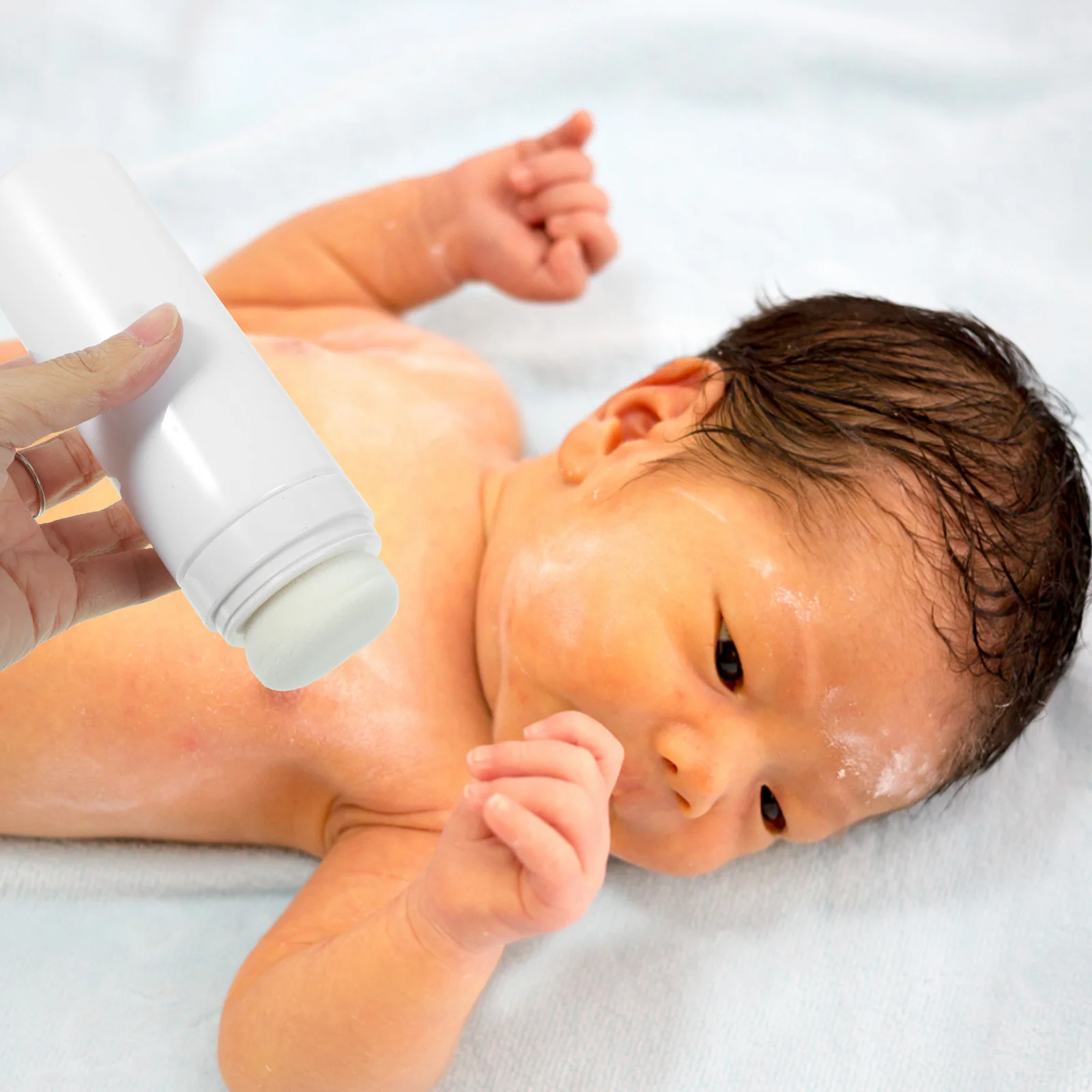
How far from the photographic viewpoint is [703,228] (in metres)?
1.84

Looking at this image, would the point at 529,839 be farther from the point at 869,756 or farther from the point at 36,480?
the point at 36,480

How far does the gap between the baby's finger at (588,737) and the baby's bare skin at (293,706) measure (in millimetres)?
325

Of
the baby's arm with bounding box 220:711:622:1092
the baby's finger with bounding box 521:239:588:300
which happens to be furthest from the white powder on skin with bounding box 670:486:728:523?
the baby's finger with bounding box 521:239:588:300

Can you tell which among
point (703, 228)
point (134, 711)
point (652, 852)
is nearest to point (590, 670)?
point (652, 852)

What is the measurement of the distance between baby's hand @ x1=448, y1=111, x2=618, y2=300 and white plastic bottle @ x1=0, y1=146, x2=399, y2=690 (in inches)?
31.6

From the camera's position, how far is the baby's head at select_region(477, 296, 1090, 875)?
1.02 meters

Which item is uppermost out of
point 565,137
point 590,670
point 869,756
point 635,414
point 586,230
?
point 565,137

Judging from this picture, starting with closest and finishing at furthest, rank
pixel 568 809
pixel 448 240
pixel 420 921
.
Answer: pixel 568 809 → pixel 420 921 → pixel 448 240

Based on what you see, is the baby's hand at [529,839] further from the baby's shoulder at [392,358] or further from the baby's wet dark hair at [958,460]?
the baby's shoulder at [392,358]

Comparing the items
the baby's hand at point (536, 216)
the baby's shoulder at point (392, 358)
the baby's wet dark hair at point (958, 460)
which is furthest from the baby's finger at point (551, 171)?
the baby's wet dark hair at point (958, 460)

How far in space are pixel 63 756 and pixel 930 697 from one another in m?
0.88

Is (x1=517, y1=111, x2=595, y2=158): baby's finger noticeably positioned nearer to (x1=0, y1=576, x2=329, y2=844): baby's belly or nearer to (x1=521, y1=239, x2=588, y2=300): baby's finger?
(x1=521, y1=239, x2=588, y2=300): baby's finger

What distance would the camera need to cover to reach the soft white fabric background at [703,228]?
1.27 metres

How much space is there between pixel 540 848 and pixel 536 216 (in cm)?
103
